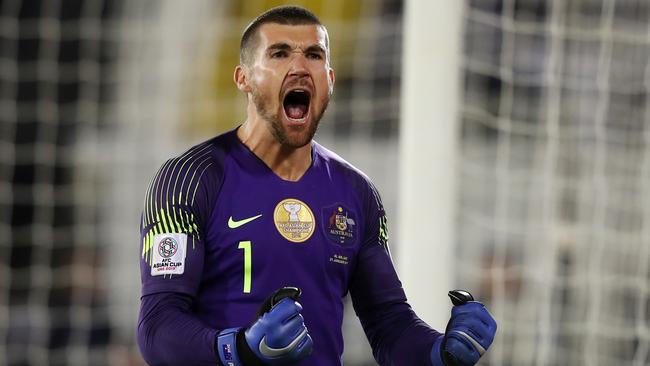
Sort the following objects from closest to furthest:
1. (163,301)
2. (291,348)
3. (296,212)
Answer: (291,348), (163,301), (296,212)

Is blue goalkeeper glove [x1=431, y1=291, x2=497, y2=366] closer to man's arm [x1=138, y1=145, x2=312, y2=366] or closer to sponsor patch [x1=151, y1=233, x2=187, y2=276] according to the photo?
man's arm [x1=138, y1=145, x2=312, y2=366]

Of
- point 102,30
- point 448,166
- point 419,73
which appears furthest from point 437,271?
point 102,30

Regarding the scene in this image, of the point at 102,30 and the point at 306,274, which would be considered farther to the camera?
the point at 102,30

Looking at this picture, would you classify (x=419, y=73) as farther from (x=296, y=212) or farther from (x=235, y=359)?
(x=235, y=359)

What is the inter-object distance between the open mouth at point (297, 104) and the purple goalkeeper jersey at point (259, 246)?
0.49 ft

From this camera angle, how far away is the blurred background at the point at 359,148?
5.46 meters

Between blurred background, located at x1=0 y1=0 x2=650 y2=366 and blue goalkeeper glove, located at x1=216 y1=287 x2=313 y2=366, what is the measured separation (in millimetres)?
2493

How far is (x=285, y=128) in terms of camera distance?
2.86 metres

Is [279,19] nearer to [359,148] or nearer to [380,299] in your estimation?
[380,299]

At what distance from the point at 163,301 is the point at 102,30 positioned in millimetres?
4881

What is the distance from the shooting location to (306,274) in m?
2.79

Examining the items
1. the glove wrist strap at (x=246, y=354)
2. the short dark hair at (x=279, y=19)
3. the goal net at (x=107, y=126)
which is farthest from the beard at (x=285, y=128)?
the goal net at (x=107, y=126)

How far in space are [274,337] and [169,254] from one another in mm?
422

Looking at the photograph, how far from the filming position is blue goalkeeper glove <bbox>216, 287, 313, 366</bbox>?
2.39m
